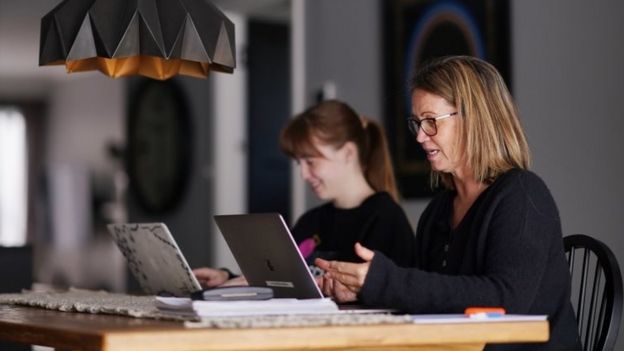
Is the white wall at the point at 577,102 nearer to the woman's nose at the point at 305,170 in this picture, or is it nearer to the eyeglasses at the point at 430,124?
the woman's nose at the point at 305,170

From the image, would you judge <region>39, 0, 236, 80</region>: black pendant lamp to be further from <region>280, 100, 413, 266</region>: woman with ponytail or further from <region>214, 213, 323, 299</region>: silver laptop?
<region>280, 100, 413, 266</region>: woman with ponytail

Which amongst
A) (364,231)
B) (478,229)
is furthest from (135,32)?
(364,231)

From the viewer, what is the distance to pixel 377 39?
4.55m

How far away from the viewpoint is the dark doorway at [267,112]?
6.43 meters

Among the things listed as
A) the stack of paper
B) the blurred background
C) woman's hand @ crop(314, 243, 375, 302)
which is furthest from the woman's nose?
the stack of paper

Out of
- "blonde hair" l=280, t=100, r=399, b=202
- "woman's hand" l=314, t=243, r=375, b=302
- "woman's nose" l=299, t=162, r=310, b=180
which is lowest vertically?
"woman's hand" l=314, t=243, r=375, b=302

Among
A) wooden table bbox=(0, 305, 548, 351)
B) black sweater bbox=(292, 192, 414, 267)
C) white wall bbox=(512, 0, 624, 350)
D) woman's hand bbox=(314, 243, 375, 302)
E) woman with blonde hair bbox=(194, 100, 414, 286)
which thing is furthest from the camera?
white wall bbox=(512, 0, 624, 350)

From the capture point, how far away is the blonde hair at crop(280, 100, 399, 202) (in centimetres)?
304

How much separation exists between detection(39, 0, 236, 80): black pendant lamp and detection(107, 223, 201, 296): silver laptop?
39cm

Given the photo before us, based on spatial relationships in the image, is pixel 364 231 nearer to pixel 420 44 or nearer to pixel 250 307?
pixel 250 307

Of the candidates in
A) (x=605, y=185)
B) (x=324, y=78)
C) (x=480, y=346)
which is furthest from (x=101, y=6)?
(x=324, y=78)

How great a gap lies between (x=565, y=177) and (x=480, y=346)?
1742 mm

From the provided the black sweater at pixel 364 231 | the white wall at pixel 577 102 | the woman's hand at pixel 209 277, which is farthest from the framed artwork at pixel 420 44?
the woman's hand at pixel 209 277

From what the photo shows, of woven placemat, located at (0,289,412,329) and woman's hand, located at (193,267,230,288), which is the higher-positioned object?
woven placemat, located at (0,289,412,329)
